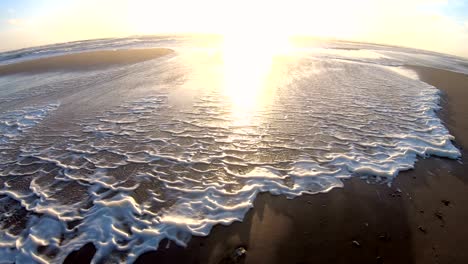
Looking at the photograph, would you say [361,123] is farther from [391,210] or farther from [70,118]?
[70,118]

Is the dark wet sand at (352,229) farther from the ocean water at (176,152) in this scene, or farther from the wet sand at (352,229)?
the ocean water at (176,152)

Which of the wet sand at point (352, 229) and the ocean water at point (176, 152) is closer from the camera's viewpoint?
the wet sand at point (352, 229)

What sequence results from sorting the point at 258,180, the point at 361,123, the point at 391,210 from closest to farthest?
the point at 391,210
the point at 258,180
the point at 361,123

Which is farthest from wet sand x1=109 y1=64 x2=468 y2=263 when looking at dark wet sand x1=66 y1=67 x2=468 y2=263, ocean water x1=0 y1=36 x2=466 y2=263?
ocean water x1=0 y1=36 x2=466 y2=263

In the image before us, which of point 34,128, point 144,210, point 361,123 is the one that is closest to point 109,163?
point 144,210

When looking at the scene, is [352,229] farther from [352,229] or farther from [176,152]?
[176,152]

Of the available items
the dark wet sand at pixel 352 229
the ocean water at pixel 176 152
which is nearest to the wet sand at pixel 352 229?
the dark wet sand at pixel 352 229
